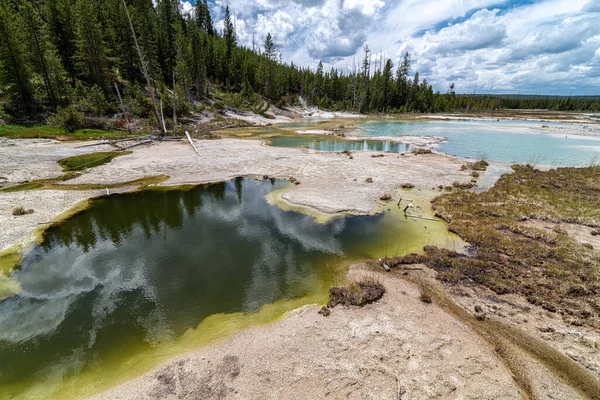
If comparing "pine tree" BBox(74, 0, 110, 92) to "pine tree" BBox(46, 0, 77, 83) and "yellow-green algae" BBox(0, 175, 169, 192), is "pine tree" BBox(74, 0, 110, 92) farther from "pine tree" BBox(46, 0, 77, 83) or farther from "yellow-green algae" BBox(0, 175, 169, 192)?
"yellow-green algae" BBox(0, 175, 169, 192)

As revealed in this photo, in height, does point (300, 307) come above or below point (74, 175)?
below

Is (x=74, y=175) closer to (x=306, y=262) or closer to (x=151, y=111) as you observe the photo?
(x=306, y=262)

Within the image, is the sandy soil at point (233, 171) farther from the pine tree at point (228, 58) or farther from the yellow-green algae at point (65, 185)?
the pine tree at point (228, 58)

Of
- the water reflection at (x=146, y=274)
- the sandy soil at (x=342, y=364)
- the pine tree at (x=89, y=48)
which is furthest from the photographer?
the pine tree at (x=89, y=48)

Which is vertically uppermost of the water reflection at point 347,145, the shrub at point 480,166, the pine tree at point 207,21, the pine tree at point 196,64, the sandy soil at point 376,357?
the pine tree at point 207,21

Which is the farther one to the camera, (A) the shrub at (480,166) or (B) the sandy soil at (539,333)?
(A) the shrub at (480,166)

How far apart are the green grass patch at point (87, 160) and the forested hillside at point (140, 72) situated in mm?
10007

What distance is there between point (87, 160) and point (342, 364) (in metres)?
29.9

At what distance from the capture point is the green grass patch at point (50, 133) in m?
29.5

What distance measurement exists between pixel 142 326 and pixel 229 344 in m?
2.84

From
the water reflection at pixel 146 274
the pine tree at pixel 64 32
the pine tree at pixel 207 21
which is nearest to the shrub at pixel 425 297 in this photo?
the water reflection at pixel 146 274

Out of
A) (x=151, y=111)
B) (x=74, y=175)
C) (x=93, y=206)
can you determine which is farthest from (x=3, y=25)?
(x=93, y=206)

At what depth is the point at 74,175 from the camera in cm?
1969

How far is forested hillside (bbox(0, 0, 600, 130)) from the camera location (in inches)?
1404
